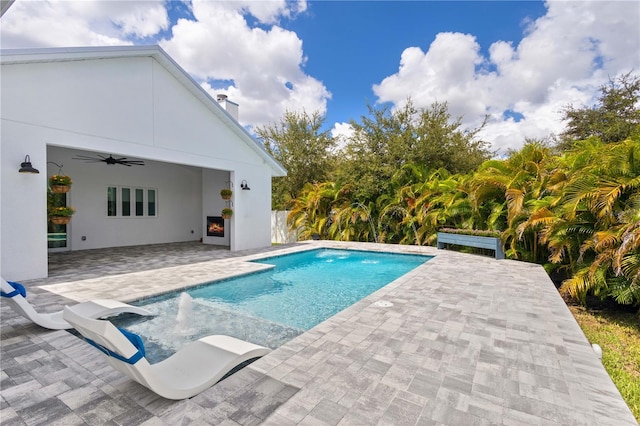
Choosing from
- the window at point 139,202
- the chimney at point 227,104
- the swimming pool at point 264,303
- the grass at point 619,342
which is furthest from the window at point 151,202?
the grass at point 619,342

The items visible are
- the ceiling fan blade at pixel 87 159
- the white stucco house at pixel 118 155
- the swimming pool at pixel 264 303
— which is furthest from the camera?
the ceiling fan blade at pixel 87 159

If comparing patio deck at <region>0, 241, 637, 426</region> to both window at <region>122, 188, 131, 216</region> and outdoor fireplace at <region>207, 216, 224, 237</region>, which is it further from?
window at <region>122, 188, 131, 216</region>

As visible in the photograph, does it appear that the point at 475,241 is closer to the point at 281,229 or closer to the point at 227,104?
the point at 281,229

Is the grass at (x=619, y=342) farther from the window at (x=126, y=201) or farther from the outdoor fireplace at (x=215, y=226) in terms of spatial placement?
the window at (x=126, y=201)

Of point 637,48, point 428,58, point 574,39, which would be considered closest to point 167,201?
point 428,58

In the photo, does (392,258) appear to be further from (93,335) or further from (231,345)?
(93,335)

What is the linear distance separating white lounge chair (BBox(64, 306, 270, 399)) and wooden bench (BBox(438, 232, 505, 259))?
911cm

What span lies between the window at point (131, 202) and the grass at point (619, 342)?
53.0 ft

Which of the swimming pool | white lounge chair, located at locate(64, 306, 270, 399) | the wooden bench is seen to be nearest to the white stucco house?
the swimming pool

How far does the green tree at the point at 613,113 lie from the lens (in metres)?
16.0

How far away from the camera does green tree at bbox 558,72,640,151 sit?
52.3 feet

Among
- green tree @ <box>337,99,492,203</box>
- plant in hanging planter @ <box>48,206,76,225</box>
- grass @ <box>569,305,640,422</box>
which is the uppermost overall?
green tree @ <box>337,99,492,203</box>

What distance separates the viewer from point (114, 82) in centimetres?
834

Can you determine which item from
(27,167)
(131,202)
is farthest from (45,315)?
(131,202)
